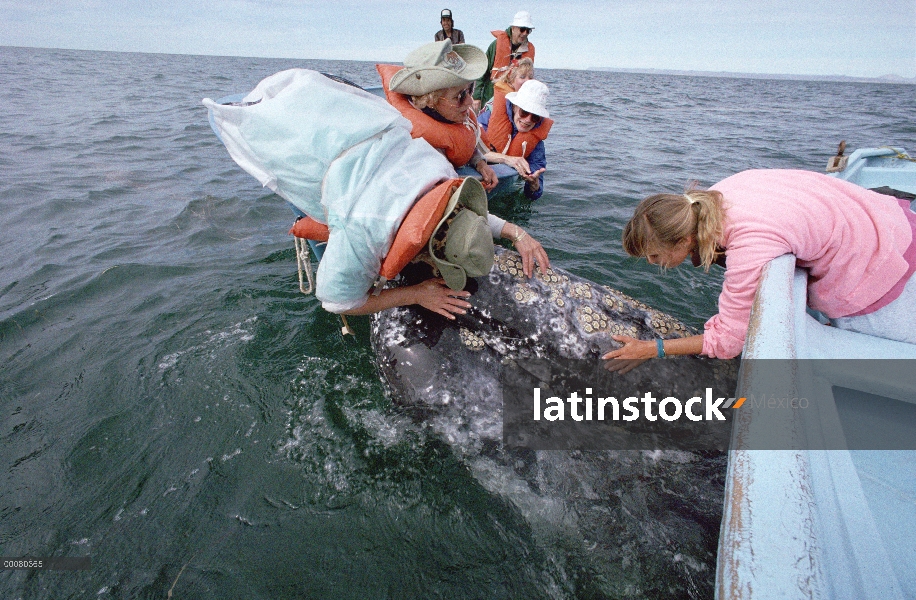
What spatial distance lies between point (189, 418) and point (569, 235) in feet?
16.6

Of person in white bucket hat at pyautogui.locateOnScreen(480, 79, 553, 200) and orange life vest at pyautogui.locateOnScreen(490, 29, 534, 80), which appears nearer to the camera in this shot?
person in white bucket hat at pyautogui.locateOnScreen(480, 79, 553, 200)

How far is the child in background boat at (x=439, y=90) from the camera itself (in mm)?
2996

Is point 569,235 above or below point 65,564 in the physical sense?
above

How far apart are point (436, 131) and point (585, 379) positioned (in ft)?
7.27

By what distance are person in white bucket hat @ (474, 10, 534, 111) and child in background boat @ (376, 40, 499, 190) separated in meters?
4.97

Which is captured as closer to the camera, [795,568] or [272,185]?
[795,568]

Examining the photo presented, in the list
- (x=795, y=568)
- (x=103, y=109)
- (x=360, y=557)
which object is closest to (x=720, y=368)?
(x=795, y=568)

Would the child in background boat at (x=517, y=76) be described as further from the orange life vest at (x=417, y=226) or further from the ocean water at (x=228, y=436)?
the orange life vest at (x=417, y=226)

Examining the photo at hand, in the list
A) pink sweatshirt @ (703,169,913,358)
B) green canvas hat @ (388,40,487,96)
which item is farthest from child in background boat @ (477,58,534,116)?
pink sweatshirt @ (703,169,913,358)

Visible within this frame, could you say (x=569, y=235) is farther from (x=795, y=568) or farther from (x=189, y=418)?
(x=795, y=568)

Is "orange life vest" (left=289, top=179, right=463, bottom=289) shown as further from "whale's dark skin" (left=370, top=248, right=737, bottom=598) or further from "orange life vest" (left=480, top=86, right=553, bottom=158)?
"orange life vest" (left=480, top=86, right=553, bottom=158)

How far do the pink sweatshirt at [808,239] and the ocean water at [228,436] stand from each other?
1.14 m

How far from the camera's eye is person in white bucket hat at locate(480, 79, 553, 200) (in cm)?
614

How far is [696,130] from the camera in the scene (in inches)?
627
